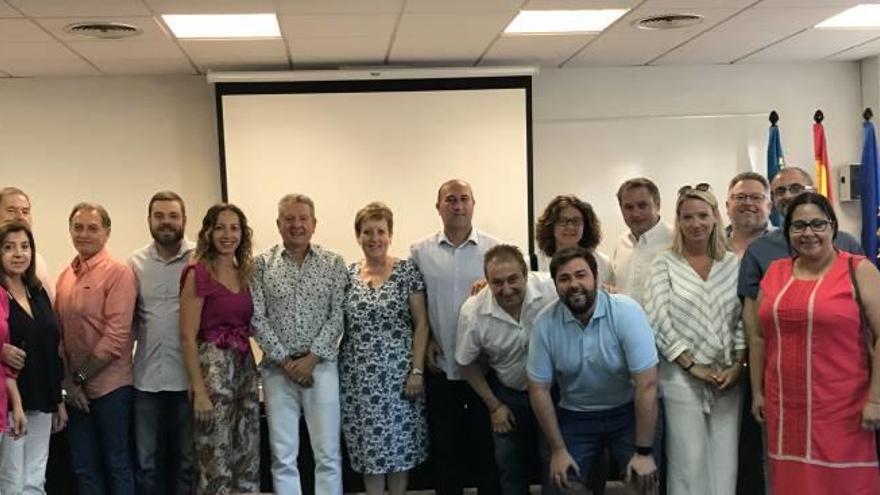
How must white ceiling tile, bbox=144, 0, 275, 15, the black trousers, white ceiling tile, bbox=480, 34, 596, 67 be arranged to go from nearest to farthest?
the black trousers < white ceiling tile, bbox=144, 0, 275, 15 < white ceiling tile, bbox=480, 34, 596, 67

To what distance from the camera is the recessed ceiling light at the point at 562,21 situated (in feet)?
14.6

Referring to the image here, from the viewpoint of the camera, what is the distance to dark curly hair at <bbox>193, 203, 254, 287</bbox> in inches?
134

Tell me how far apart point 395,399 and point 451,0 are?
1.97 meters

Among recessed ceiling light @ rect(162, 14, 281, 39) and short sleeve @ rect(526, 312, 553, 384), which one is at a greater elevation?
recessed ceiling light @ rect(162, 14, 281, 39)

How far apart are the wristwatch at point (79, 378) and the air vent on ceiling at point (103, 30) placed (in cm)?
190

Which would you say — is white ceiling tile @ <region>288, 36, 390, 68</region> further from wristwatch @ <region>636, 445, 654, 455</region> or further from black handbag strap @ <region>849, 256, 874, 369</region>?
black handbag strap @ <region>849, 256, 874, 369</region>

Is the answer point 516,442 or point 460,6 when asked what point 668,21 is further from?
point 516,442

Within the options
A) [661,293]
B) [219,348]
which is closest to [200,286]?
[219,348]

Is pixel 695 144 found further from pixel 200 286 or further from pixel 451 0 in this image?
pixel 200 286

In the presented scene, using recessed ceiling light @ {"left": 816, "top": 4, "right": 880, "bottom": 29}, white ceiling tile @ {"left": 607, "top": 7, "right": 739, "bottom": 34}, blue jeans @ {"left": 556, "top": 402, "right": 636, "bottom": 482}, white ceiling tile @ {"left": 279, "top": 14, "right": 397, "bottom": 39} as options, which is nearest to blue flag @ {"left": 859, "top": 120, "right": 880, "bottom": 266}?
recessed ceiling light @ {"left": 816, "top": 4, "right": 880, "bottom": 29}

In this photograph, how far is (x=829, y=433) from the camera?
278 centimetres

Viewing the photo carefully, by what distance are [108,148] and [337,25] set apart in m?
2.28

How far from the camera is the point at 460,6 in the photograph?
4199 millimetres

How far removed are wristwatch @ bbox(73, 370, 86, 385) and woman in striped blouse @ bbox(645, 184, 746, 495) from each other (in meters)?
2.39
